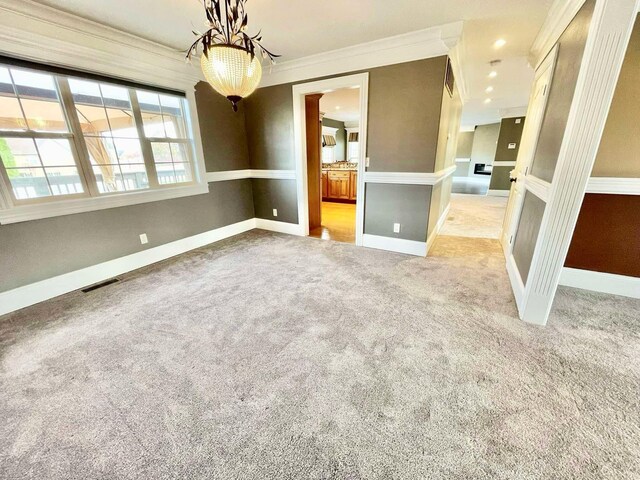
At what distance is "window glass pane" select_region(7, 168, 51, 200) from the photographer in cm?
222

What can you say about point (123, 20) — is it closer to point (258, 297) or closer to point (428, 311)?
point (258, 297)

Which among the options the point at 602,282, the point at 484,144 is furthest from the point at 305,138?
the point at 484,144

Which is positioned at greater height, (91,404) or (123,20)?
(123,20)

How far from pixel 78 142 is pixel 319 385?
320 centimetres

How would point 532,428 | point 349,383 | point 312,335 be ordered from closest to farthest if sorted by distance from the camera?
point 532,428
point 349,383
point 312,335

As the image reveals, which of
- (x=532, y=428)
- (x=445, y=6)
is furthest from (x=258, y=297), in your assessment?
(x=445, y=6)

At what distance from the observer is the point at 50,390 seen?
145cm

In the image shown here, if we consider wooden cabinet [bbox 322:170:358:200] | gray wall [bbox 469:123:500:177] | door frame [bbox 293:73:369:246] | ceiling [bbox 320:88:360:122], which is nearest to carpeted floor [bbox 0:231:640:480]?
door frame [bbox 293:73:369:246]

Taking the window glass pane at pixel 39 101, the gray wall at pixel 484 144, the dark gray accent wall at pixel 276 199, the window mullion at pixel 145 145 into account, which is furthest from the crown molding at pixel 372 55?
the gray wall at pixel 484 144

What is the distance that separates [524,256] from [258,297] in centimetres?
254

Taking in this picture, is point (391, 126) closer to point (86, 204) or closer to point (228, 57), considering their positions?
point (228, 57)

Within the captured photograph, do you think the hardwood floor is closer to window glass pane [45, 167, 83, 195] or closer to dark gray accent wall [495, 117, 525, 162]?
window glass pane [45, 167, 83, 195]

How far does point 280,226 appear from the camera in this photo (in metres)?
4.42

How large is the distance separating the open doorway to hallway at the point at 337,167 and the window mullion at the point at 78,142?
2790 mm
